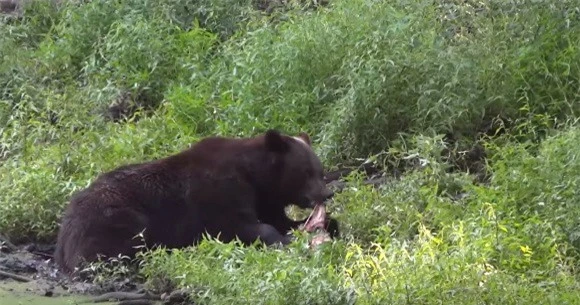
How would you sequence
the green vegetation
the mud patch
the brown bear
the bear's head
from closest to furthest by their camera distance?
the green vegetation
the mud patch
the brown bear
the bear's head

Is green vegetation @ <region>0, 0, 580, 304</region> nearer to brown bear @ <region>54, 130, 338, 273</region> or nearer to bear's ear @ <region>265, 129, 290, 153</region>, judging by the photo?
brown bear @ <region>54, 130, 338, 273</region>

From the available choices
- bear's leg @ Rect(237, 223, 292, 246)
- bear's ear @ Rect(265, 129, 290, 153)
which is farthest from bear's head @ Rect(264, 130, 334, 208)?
bear's leg @ Rect(237, 223, 292, 246)

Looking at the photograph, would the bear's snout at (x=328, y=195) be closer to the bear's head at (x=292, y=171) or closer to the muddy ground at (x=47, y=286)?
the bear's head at (x=292, y=171)

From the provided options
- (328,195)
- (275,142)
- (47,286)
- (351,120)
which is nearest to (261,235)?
(328,195)

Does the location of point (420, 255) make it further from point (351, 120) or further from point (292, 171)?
point (351, 120)

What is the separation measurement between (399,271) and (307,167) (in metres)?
2.19

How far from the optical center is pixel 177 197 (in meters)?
9.15

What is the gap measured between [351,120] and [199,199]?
1972mm

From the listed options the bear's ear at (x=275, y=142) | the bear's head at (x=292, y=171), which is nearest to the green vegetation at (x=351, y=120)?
the bear's head at (x=292, y=171)

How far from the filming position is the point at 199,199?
909 cm

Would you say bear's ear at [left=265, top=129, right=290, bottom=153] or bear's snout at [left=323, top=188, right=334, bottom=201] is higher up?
bear's ear at [left=265, top=129, right=290, bottom=153]

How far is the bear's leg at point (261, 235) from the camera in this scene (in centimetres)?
890

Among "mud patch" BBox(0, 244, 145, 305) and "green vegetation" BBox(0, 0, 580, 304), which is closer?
"green vegetation" BBox(0, 0, 580, 304)

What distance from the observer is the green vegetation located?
24.9ft
